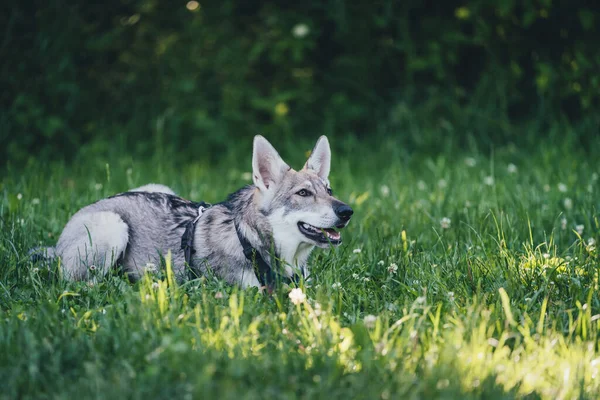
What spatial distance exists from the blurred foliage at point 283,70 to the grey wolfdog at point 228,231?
12.2 ft

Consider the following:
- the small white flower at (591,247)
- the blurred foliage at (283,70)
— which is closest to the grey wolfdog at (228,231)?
the small white flower at (591,247)

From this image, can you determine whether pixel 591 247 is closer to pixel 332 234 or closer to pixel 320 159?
pixel 332 234

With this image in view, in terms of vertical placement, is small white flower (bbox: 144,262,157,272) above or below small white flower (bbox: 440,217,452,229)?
above

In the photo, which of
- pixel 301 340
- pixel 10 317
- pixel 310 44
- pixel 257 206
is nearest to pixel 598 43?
pixel 310 44

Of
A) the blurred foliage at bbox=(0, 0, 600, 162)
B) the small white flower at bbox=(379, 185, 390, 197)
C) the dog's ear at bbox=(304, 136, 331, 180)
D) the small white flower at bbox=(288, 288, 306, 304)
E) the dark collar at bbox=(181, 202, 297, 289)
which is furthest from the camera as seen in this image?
the blurred foliage at bbox=(0, 0, 600, 162)

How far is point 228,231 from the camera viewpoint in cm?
426

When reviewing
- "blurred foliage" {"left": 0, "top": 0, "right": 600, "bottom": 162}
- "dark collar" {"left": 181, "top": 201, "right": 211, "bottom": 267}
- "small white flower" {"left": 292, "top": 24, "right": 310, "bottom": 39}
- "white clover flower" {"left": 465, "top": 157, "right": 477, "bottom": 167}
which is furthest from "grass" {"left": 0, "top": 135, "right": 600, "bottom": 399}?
"small white flower" {"left": 292, "top": 24, "right": 310, "bottom": 39}

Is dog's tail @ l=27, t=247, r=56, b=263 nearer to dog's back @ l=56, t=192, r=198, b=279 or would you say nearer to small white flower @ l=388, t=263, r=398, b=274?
dog's back @ l=56, t=192, r=198, b=279

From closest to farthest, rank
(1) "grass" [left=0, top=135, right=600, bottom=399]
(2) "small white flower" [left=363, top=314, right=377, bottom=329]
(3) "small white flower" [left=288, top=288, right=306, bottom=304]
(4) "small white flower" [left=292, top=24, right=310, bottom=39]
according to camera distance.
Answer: (1) "grass" [left=0, top=135, right=600, bottom=399]
(2) "small white flower" [left=363, top=314, right=377, bottom=329]
(3) "small white flower" [left=288, top=288, right=306, bottom=304]
(4) "small white flower" [left=292, top=24, right=310, bottom=39]

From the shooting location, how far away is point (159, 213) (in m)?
4.51

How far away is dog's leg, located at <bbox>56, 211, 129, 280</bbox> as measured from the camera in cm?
419

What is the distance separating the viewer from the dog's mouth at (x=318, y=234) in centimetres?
407

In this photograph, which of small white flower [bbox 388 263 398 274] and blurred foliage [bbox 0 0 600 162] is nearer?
small white flower [bbox 388 263 398 274]

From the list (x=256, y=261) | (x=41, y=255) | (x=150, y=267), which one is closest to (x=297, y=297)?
(x=256, y=261)
